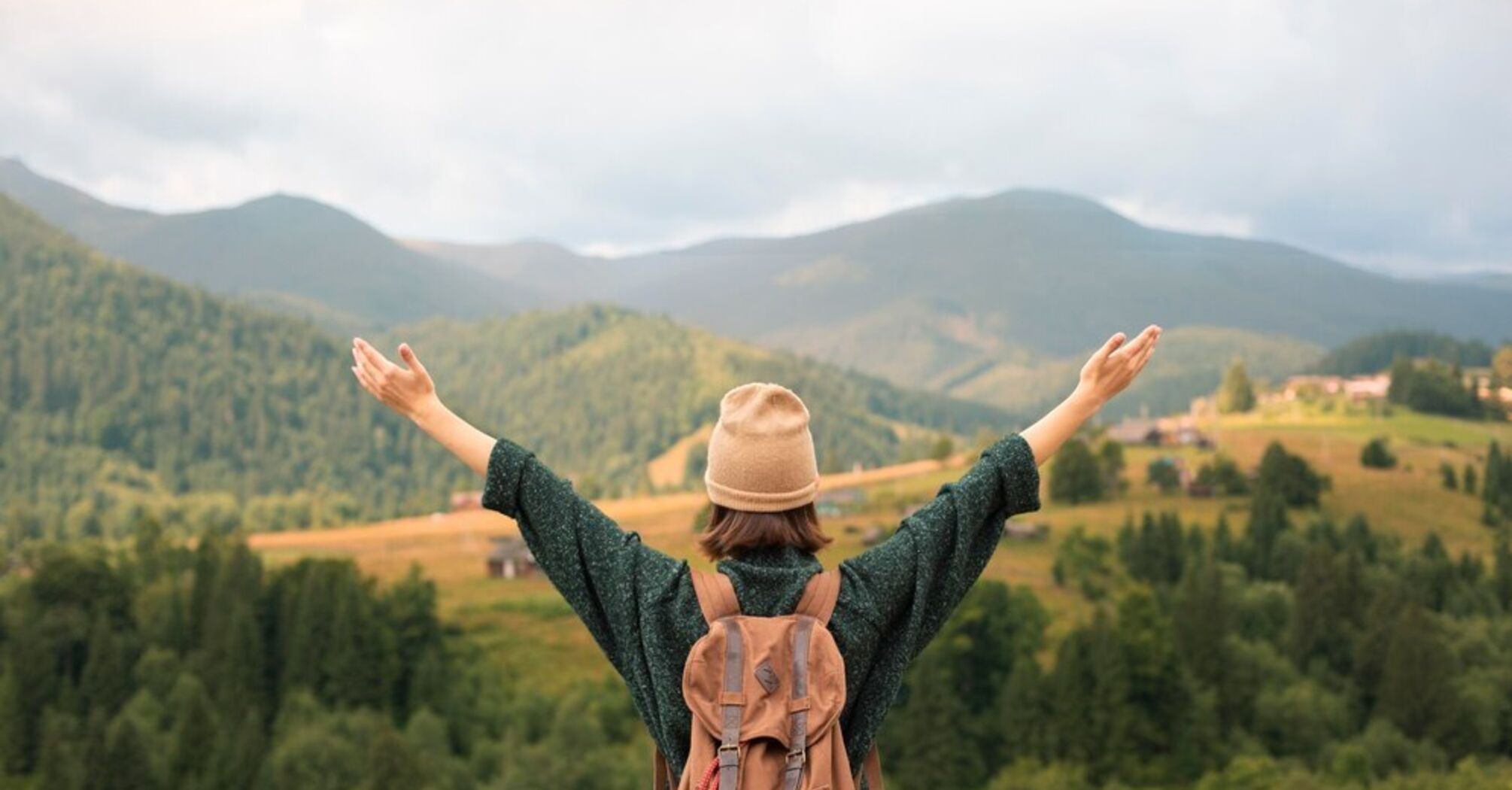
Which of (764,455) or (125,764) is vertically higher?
(764,455)

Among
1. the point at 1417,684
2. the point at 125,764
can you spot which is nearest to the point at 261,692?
the point at 125,764

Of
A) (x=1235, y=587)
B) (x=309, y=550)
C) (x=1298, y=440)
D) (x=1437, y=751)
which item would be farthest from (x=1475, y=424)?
(x=309, y=550)

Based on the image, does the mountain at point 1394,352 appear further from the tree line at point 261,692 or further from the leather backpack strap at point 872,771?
the leather backpack strap at point 872,771

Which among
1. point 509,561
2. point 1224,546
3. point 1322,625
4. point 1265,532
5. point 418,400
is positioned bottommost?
point 1322,625

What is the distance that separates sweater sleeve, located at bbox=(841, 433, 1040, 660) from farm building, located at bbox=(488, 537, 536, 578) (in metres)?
91.3

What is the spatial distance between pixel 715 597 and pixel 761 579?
0.10 metres

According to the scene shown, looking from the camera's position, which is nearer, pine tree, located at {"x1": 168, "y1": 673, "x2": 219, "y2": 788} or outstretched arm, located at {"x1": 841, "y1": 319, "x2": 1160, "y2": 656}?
outstretched arm, located at {"x1": 841, "y1": 319, "x2": 1160, "y2": 656}

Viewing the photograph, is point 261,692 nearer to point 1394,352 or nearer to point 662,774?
point 662,774

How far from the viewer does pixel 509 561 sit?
95.7m

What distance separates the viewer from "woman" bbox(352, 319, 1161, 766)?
8.98 ft

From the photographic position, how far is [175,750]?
59.6m

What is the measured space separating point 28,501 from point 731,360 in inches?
3446

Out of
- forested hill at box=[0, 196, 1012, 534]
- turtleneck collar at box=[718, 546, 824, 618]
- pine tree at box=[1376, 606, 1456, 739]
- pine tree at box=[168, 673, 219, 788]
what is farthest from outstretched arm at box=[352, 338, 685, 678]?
forested hill at box=[0, 196, 1012, 534]

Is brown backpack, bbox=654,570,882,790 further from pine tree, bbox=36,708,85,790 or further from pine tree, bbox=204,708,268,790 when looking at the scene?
pine tree, bbox=36,708,85,790
